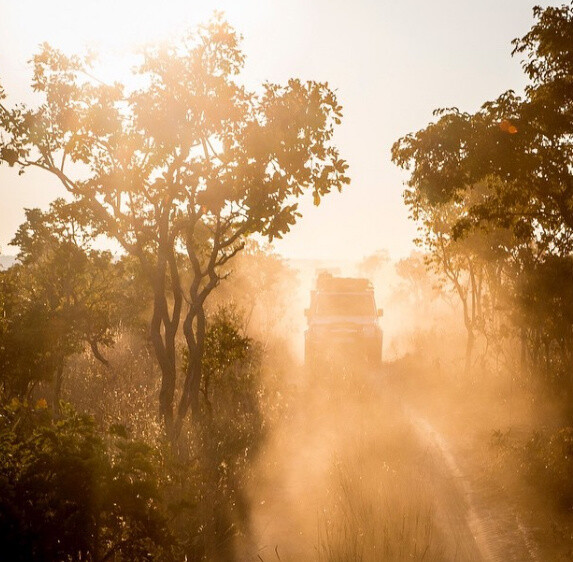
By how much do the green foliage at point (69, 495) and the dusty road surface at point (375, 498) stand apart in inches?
Result: 74.7

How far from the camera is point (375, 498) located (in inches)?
266

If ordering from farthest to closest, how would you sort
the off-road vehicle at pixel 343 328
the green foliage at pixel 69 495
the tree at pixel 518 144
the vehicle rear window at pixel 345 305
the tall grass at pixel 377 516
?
the vehicle rear window at pixel 345 305 < the off-road vehicle at pixel 343 328 < the tree at pixel 518 144 < the tall grass at pixel 377 516 < the green foliage at pixel 69 495

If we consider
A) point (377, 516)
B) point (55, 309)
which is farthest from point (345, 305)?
point (377, 516)

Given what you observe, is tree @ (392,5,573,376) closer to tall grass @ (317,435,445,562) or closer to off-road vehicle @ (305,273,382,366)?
tall grass @ (317,435,445,562)

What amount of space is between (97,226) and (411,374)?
1044cm

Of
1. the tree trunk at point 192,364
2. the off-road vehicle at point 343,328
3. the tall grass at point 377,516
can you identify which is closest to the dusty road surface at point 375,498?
the tall grass at point 377,516

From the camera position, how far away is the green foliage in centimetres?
370

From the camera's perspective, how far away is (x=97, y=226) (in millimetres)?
9844

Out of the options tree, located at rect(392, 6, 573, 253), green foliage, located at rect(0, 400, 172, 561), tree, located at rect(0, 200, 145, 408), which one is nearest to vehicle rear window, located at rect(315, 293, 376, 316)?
tree, located at rect(0, 200, 145, 408)


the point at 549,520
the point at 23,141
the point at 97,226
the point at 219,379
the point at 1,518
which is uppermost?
the point at 23,141

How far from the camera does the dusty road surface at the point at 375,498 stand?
590cm

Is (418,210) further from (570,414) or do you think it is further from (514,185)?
(570,414)

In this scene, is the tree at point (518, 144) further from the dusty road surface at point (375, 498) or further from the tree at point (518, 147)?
the dusty road surface at point (375, 498)

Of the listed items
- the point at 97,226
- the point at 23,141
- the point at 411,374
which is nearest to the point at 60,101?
the point at 23,141
